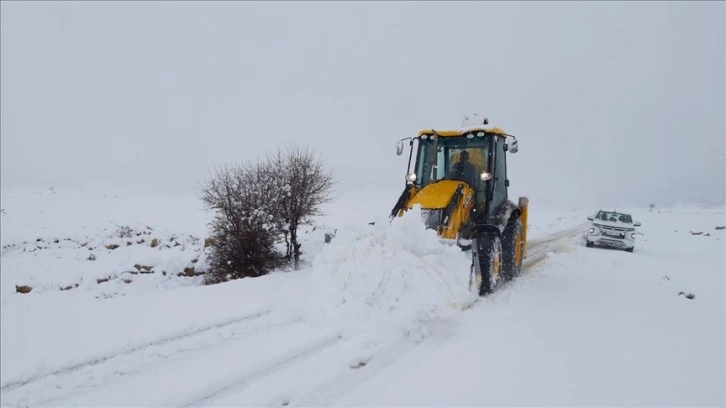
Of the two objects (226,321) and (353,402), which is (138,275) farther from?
(353,402)

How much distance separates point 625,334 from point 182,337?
5490 mm

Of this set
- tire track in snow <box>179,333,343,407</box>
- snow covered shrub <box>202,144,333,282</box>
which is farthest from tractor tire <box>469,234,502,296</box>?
snow covered shrub <box>202,144,333,282</box>

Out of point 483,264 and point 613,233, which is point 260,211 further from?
point 613,233

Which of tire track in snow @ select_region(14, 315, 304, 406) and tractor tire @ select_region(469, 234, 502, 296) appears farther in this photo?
tractor tire @ select_region(469, 234, 502, 296)

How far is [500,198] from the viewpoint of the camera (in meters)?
8.88

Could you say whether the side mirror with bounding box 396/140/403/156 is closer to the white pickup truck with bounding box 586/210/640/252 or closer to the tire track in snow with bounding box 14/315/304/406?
the tire track in snow with bounding box 14/315/304/406

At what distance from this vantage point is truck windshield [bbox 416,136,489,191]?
27.2ft

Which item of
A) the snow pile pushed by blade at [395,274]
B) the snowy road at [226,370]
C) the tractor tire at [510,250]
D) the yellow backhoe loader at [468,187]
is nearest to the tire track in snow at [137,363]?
the snowy road at [226,370]

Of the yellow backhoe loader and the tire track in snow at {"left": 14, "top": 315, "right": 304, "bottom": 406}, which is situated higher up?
the yellow backhoe loader

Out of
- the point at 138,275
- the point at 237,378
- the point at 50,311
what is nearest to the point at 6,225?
the point at 138,275

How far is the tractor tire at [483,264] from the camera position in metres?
6.53

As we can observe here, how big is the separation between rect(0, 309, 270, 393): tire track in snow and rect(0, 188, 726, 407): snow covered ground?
0.01 meters

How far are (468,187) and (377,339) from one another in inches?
153

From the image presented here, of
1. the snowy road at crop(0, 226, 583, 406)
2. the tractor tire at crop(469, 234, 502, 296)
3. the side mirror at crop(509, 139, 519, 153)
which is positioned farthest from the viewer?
the side mirror at crop(509, 139, 519, 153)
